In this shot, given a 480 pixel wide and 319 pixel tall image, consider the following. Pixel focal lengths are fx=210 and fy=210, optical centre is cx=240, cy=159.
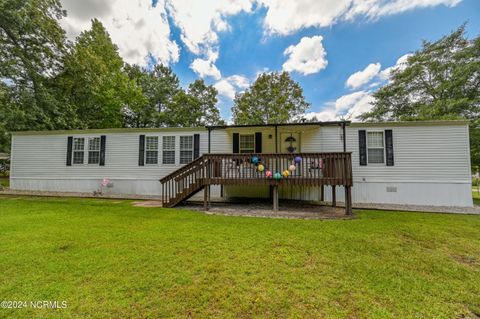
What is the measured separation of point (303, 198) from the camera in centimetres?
973

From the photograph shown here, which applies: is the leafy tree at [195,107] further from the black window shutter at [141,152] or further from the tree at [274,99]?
the black window shutter at [141,152]

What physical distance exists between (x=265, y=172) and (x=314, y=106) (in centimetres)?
1680

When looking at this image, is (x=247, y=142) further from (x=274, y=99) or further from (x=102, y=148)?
(x=274, y=99)

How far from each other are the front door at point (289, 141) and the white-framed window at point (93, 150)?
30.1 feet

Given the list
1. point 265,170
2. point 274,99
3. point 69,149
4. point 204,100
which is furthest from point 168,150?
point 204,100

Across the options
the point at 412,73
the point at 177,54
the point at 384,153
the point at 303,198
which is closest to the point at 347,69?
the point at 412,73

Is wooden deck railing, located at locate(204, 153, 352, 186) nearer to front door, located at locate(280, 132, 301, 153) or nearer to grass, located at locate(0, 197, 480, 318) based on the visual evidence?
grass, located at locate(0, 197, 480, 318)

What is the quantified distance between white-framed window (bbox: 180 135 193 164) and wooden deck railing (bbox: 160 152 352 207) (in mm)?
2348

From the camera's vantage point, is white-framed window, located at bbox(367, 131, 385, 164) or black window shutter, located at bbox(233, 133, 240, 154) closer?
white-framed window, located at bbox(367, 131, 385, 164)

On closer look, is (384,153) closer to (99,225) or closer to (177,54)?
(99,225)

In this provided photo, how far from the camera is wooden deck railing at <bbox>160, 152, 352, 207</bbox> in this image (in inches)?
260

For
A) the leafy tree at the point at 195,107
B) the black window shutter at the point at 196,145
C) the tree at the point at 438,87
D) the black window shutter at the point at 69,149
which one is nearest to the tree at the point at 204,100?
the leafy tree at the point at 195,107

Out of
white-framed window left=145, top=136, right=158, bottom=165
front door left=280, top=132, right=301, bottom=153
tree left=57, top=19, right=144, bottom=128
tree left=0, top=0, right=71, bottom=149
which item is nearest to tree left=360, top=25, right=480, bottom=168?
front door left=280, top=132, right=301, bottom=153

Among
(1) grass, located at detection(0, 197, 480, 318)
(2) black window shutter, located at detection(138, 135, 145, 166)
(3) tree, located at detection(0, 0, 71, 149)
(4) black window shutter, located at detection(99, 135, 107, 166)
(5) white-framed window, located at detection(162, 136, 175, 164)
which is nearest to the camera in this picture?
(1) grass, located at detection(0, 197, 480, 318)
